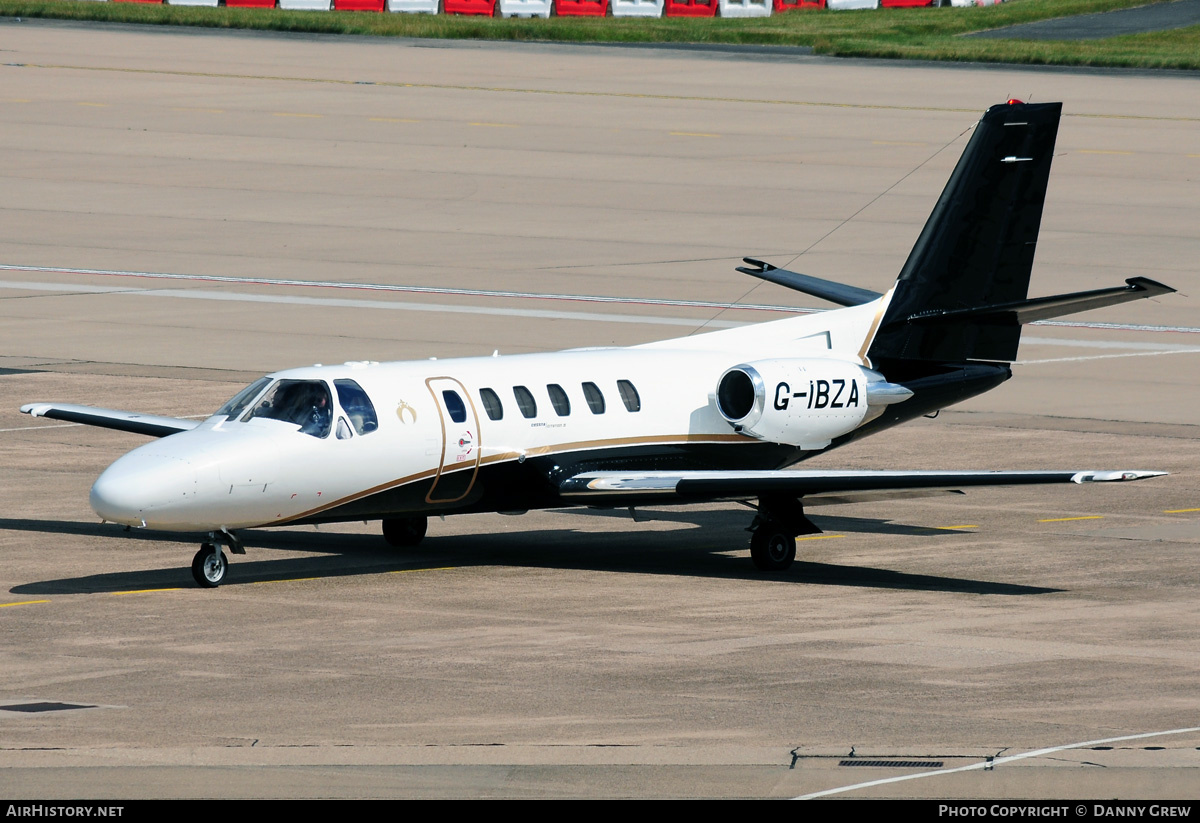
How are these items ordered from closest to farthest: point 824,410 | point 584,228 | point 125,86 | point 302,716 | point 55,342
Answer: point 302,716 → point 824,410 → point 55,342 → point 584,228 → point 125,86

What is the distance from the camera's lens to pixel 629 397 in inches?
1051

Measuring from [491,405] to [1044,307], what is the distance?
7.38 meters

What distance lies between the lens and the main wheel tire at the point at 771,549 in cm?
2589

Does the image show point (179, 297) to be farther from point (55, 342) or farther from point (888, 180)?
point (888, 180)

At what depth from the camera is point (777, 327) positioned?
1127 inches

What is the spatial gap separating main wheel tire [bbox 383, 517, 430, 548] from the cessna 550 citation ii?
0.09ft

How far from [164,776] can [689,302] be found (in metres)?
32.8

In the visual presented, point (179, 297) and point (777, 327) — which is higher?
point (777, 327)

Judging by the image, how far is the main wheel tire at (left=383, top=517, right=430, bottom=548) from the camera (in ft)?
88.2

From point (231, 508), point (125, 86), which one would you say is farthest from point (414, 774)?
point (125, 86)

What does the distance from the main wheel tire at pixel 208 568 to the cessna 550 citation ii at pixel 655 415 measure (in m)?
0.02

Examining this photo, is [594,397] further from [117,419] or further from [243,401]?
[117,419]

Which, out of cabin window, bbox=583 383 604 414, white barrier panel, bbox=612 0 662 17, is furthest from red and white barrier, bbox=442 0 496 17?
cabin window, bbox=583 383 604 414

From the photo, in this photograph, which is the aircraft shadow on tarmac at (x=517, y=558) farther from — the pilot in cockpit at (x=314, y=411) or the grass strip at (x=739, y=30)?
the grass strip at (x=739, y=30)
